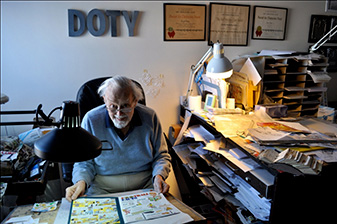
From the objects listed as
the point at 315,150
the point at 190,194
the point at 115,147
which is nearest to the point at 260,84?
the point at 315,150

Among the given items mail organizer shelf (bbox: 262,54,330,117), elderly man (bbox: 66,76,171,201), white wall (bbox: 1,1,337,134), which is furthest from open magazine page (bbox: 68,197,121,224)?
mail organizer shelf (bbox: 262,54,330,117)

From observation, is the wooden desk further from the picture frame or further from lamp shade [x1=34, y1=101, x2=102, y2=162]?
the picture frame

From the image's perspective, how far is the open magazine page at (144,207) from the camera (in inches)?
41.7

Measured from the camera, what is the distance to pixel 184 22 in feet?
7.53

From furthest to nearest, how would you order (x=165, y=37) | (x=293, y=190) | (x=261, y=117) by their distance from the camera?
(x=165, y=37)
(x=261, y=117)
(x=293, y=190)

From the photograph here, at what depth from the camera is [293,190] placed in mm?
1061

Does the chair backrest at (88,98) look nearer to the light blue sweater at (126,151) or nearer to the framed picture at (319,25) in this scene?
the light blue sweater at (126,151)

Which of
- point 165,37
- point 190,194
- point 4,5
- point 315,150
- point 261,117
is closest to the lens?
point 315,150

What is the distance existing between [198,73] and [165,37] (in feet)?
1.40

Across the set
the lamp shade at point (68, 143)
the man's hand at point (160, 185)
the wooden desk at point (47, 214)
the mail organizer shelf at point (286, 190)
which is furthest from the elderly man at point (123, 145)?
the lamp shade at point (68, 143)

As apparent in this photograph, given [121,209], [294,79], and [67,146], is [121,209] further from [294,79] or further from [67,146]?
[294,79]

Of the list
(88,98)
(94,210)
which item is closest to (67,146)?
(94,210)

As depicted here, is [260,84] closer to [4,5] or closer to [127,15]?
[127,15]

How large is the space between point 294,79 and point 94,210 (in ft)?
5.93
